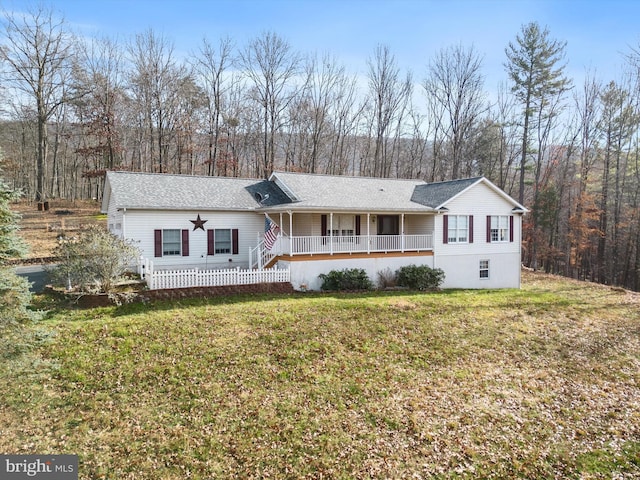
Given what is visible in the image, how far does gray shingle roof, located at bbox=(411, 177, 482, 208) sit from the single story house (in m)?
0.07

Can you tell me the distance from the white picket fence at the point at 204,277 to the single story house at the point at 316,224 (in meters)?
0.88

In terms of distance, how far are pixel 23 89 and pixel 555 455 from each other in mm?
39445

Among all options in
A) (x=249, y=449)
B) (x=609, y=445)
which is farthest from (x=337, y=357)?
(x=609, y=445)

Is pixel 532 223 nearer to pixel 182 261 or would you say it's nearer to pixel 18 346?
pixel 182 261

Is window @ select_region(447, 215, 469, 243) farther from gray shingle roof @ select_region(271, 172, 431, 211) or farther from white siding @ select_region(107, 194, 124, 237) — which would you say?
white siding @ select_region(107, 194, 124, 237)

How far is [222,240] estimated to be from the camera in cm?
1797

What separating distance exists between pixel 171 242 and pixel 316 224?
701cm

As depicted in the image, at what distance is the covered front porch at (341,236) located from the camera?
1697cm

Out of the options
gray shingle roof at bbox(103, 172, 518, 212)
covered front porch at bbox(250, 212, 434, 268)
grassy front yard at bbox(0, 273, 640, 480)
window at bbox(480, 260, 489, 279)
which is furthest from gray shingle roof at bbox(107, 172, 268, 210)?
window at bbox(480, 260, 489, 279)

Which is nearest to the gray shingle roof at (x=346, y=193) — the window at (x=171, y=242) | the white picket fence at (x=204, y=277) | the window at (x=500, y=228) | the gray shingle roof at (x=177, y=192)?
the gray shingle roof at (x=177, y=192)

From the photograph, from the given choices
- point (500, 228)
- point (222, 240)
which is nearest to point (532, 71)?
point (500, 228)

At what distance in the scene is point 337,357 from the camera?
33.3ft

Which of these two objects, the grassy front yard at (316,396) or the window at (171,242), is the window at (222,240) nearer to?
the window at (171,242)

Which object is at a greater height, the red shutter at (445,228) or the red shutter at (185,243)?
the red shutter at (445,228)
